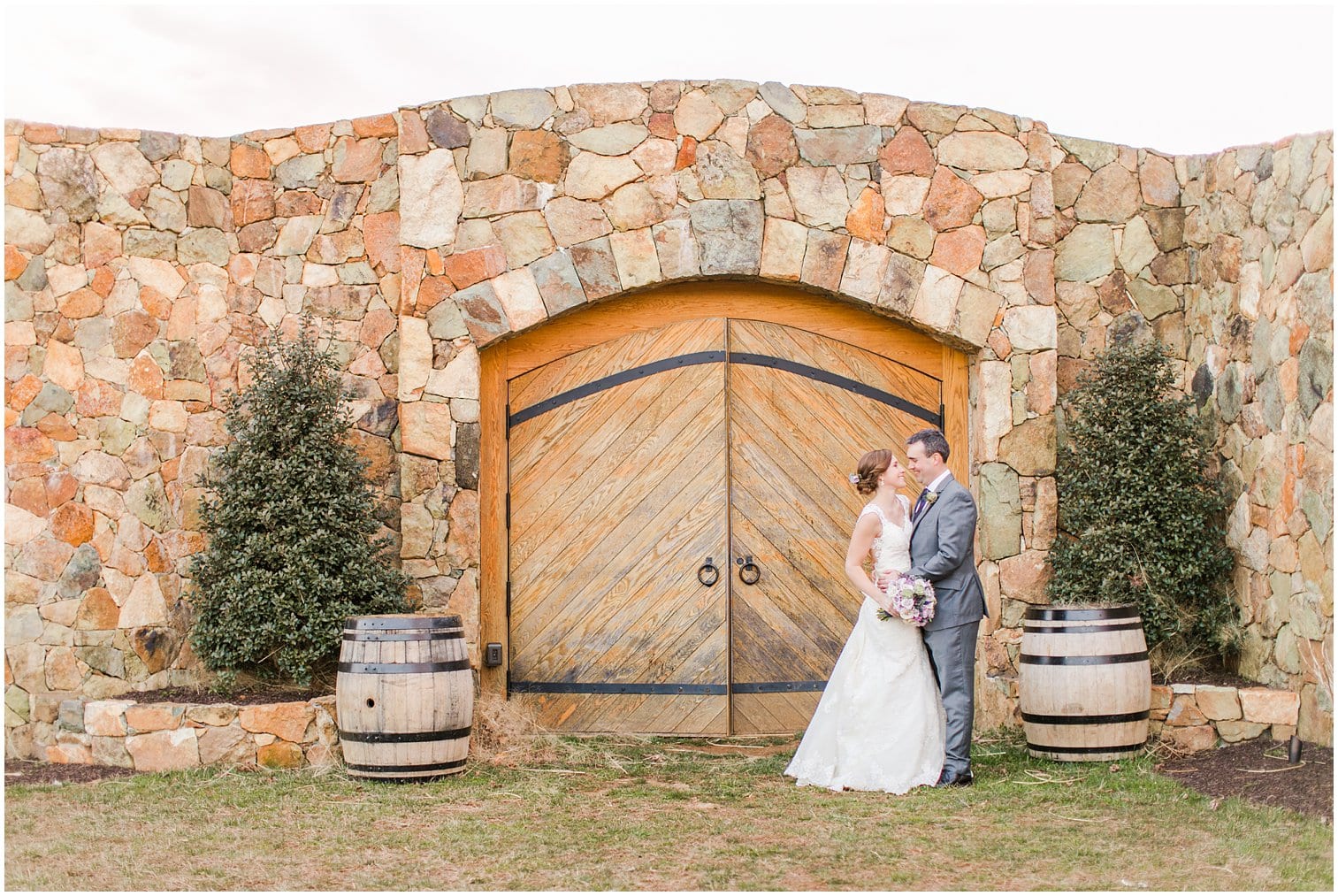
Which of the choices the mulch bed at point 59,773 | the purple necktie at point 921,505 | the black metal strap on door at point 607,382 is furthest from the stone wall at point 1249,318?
the mulch bed at point 59,773

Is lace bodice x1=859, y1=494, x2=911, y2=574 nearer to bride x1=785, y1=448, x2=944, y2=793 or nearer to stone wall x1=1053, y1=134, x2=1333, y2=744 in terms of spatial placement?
bride x1=785, y1=448, x2=944, y2=793

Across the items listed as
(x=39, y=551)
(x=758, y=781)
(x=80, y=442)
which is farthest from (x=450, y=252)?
(x=758, y=781)

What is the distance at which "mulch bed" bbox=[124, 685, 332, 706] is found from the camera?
21.8 ft

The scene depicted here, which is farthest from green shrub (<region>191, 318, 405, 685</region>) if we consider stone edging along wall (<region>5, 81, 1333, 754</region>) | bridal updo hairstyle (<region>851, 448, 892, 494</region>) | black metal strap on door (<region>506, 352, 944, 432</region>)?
bridal updo hairstyle (<region>851, 448, 892, 494</region>)

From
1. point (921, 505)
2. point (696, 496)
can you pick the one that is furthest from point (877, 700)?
point (696, 496)

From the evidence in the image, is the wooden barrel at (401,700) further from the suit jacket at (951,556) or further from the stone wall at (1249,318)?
the stone wall at (1249,318)

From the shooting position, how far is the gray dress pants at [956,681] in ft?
19.6

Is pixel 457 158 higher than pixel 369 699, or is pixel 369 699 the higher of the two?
pixel 457 158

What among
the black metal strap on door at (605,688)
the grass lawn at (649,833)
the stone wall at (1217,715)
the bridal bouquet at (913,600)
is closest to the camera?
the grass lawn at (649,833)

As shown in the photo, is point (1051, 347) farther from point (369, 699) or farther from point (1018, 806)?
point (369, 699)

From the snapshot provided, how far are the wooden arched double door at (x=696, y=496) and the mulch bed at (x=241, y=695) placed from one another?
1224 mm

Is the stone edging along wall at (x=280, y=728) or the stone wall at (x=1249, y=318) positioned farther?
the stone edging along wall at (x=280, y=728)

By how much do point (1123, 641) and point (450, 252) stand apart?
4.02 m

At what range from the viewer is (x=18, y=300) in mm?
7461
